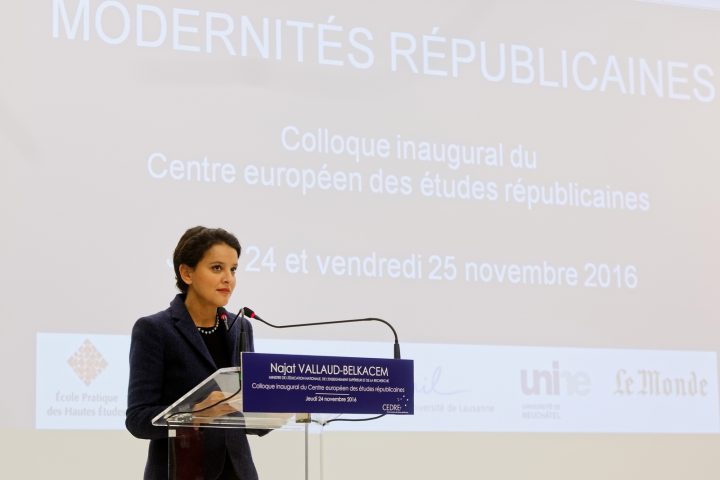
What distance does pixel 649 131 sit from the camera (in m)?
4.88

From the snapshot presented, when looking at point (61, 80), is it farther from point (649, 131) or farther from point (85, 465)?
point (649, 131)

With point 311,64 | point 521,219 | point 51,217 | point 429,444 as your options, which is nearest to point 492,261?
point 521,219

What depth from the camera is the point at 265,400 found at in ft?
7.14

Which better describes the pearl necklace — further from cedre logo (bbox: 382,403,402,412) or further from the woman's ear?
cedre logo (bbox: 382,403,402,412)

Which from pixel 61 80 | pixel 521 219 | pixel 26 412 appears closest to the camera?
pixel 26 412

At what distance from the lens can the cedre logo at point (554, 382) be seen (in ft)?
14.5

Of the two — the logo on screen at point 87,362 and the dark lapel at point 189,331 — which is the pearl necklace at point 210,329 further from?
the logo on screen at point 87,362

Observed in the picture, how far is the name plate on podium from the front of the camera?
7.14ft

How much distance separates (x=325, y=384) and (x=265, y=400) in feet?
0.49

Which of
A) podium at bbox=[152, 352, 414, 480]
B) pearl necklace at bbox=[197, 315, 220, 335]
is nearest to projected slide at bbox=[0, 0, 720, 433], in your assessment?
pearl necklace at bbox=[197, 315, 220, 335]

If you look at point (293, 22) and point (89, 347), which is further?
point (293, 22)

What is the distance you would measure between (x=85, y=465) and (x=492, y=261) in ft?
6.01

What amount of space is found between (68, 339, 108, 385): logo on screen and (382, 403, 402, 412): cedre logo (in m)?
1.78

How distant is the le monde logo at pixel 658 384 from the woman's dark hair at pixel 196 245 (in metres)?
2.39
